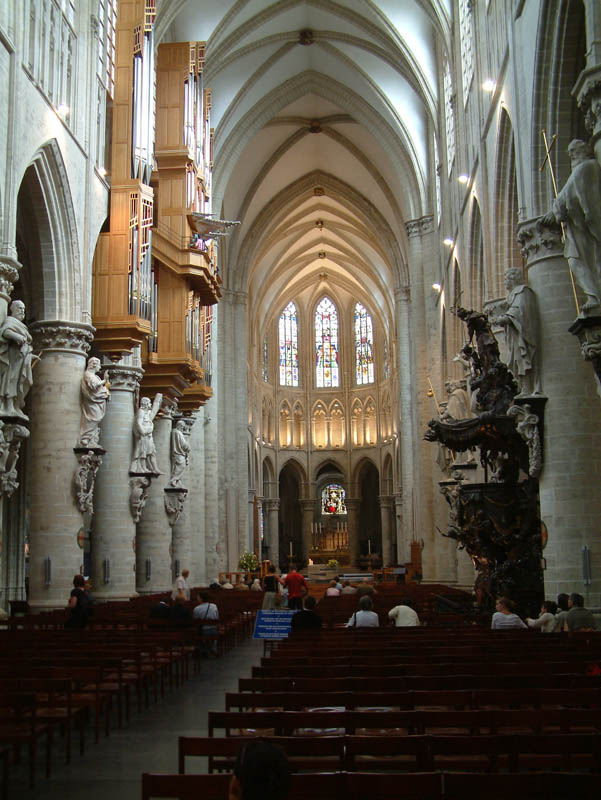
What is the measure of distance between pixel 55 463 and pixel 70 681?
11.2 m

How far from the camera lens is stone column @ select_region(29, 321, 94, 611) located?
56.5 feet

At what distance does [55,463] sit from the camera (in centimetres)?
1753

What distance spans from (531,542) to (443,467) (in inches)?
Result: 456

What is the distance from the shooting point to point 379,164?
41.3m

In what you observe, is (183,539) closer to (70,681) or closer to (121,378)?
(121,378)

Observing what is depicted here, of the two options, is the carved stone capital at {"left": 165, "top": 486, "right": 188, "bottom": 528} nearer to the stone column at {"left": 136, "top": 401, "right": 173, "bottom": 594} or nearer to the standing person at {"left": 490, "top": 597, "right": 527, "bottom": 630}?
the stone column at {"left": 136, "top": 401, "right": 173, "bottom": 594}

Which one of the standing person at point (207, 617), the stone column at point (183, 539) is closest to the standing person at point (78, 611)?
the standing person at point (207, 617)

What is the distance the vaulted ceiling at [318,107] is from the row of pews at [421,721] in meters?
22.6

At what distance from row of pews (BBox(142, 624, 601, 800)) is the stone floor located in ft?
1.32

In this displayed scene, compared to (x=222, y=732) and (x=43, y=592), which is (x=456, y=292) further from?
(x=222, y=732)

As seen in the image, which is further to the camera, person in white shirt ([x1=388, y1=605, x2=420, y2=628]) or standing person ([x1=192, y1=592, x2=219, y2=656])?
standing person ([x1=192, y1=592, x2=219, y2=656])

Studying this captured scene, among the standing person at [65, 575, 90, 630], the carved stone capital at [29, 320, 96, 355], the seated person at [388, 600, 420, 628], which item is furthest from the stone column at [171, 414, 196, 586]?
the standing person at [65, 575, 90, 630]

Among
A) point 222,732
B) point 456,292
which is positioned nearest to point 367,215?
point 456,292

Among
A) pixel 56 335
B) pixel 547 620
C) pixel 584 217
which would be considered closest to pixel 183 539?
A: pixel 56 335
